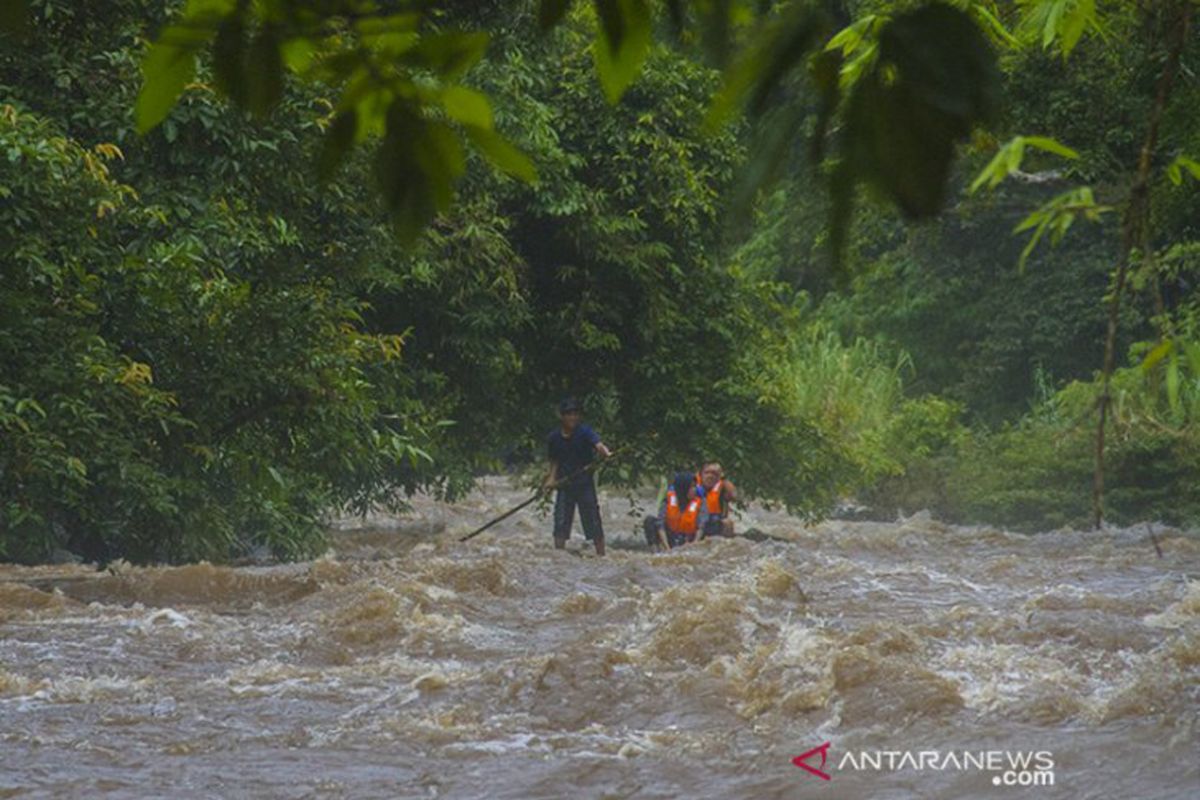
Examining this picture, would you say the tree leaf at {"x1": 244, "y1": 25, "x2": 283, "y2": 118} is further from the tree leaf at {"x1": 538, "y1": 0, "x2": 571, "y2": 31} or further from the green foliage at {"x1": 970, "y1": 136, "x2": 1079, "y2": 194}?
the green foliage at {"x1": 970, "y1": 136, "x2": 1079, "y2": 194}

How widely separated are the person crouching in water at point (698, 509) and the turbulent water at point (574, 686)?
285cm

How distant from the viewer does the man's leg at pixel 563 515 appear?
55.3 ft

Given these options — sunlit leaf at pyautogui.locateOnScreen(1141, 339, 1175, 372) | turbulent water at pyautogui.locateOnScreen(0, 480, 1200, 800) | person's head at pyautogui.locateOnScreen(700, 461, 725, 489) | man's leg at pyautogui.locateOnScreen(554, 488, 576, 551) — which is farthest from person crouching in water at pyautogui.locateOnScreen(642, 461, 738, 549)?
sunlit leaf at pyautogui.locateOnScreen(1141, 339, 1175, 372)

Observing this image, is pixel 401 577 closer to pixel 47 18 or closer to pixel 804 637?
pixel 804 637

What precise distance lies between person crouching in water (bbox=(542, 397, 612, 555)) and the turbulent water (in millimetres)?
2714

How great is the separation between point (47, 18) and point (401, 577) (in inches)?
390

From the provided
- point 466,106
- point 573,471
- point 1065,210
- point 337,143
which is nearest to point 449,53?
point 466,106

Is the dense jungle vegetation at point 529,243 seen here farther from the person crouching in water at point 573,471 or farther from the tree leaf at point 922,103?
the person crouching in water at point 573,471

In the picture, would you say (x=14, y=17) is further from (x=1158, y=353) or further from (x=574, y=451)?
(x=574, y=451)

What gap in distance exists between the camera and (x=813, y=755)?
7.41 metres

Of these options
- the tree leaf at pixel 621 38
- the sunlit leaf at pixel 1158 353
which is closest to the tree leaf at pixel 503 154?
the tree leaf at pixel 621 38

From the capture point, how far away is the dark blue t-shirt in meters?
16.7

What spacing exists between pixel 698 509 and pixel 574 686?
8.23m

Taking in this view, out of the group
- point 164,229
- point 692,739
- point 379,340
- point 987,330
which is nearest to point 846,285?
point 692,739
